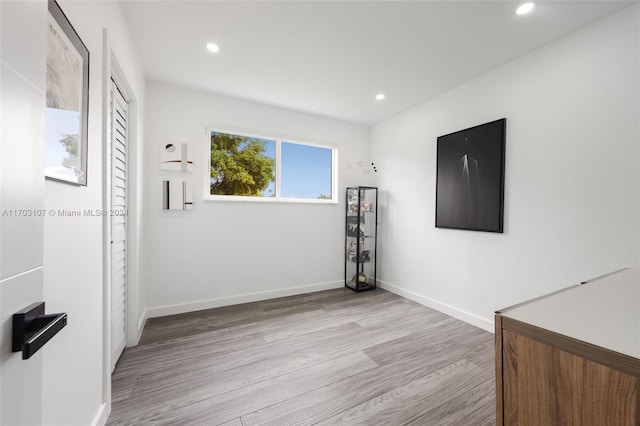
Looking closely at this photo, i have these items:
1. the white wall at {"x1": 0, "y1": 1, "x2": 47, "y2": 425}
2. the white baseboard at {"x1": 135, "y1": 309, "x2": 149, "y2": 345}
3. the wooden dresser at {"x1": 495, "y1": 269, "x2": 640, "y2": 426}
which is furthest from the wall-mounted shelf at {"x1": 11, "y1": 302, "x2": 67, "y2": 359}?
the white baseboard at {"x1": 135, "y1": 309, "x2": 149, "y2": 345}

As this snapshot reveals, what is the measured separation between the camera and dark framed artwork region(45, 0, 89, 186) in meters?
0.89

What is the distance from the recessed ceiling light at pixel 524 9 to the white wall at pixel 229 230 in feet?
8.00

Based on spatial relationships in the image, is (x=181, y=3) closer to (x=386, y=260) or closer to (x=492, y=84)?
(x=492, y=84)

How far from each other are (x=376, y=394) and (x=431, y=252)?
6.43ft

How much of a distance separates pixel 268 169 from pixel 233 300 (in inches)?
69.0

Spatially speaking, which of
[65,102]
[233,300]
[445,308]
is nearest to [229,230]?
[233,300]

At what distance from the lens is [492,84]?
8.43ft

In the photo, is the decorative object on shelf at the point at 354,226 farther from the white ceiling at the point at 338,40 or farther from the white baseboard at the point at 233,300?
the white ceiling at the point at 338,40

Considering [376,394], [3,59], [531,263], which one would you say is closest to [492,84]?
[531,263]

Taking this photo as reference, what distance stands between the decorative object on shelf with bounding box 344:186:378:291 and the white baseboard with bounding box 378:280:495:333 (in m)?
0.35

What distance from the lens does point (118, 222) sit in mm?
2014

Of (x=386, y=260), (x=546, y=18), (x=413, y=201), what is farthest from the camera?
(x=386, y=260)

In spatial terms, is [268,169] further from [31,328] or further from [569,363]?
[569,363]

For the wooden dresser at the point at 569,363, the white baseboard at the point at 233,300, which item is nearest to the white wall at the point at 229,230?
the white baseboard at the point at 233,300
